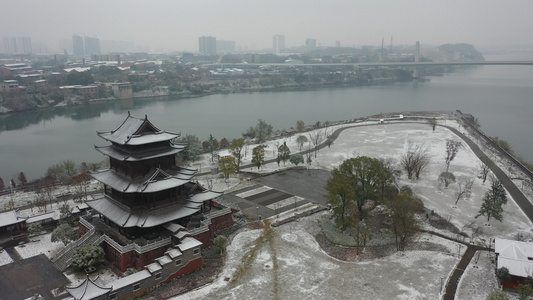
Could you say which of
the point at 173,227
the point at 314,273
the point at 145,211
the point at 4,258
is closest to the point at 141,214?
the point at 145,211

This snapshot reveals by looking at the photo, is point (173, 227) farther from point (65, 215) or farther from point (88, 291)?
point (65, 215)

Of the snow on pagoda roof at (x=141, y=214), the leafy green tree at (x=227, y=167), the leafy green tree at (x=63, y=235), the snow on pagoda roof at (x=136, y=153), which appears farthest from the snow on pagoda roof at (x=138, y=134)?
the leafy green tree at (x=227, y=167)

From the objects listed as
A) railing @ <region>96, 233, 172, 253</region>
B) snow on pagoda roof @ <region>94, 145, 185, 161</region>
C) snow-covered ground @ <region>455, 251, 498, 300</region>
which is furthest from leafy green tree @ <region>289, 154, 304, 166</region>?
snow-covered ground @ <region>455, 251, 498, 300</region>

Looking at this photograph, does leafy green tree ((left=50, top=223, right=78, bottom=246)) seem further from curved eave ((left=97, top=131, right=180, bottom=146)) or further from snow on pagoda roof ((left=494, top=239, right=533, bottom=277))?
snow on pagoda roof ((left=494, top=239, right=533, bottom=277))

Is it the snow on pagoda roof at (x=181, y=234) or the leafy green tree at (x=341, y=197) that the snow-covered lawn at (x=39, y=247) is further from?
the leafy green tree at (x=341, y=197)

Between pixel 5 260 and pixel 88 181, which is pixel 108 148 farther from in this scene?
pixel 88 181

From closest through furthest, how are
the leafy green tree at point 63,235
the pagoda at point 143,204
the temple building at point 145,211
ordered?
the temple building at point 145,211, the pagoda at point 143,204, the leafy green tree at point 63,235
